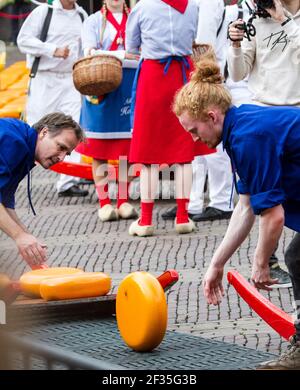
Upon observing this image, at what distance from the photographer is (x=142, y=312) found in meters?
4.69

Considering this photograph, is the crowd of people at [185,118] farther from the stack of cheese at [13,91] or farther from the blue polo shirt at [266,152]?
the stack of cheese at [13,91]

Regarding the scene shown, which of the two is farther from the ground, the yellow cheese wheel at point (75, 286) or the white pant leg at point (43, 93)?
the yellow cheese wheel at point (75, 286)

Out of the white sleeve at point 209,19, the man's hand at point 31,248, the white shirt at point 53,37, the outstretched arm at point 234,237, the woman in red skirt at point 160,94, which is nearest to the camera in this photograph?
the outstretched arm at point 234,237

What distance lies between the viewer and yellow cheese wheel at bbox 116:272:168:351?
4.67 m

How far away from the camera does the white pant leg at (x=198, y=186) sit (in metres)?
9.23

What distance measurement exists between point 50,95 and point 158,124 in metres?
2.42

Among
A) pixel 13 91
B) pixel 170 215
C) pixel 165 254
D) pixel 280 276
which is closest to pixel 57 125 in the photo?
pixel 280 276

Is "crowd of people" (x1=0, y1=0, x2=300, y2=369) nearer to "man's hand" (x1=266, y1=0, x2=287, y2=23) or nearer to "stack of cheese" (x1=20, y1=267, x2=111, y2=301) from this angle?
"man's hand" (x1=266, y1=0, x2=287, y2=23)

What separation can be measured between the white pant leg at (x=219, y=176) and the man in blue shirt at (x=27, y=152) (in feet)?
12.2

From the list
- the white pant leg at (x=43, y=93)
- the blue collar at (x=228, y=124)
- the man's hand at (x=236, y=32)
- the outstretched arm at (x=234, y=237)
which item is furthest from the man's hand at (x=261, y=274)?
the white pant leg at (x=43, y=93)

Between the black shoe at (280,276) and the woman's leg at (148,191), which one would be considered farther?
the woman's leg at (148,191)

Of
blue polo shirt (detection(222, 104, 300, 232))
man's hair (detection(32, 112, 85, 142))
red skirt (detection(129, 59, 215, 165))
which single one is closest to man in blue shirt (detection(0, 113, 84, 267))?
man's hair (detection(32, 112, 85, 142))

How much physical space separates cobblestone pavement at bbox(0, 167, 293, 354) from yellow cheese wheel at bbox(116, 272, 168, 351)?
0.59 metres
